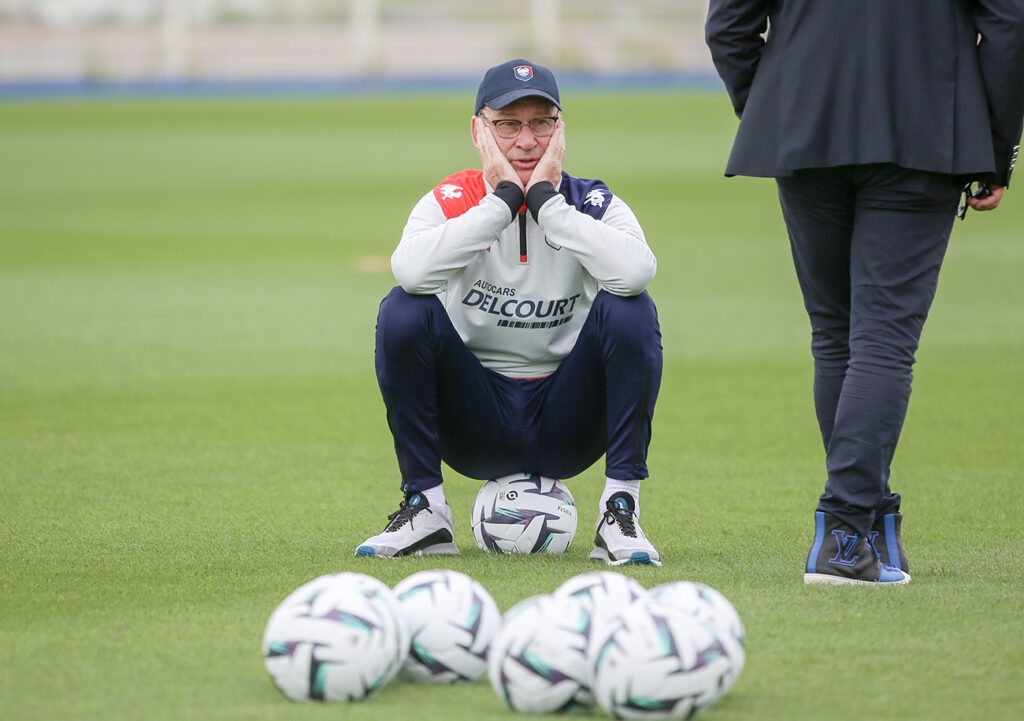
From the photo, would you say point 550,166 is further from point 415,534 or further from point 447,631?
point 447,631

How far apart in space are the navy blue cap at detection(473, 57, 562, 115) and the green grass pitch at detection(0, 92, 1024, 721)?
136cm

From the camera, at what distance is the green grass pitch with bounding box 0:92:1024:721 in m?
3.26

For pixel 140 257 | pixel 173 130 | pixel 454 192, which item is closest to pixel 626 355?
pixel 454 192

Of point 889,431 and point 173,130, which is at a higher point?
point 889,431

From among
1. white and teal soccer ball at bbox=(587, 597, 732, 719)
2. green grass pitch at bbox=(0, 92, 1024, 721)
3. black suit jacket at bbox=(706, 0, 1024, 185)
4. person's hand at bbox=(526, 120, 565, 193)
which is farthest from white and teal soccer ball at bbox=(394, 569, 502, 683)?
person's hand at bbox=(526, 120, 565, 193)

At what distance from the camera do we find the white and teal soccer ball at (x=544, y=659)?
9.61ft

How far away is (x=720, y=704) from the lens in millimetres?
3037

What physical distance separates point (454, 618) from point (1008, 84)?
2004 millimetres

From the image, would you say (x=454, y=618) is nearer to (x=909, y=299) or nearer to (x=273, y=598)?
(x=273, y=598)

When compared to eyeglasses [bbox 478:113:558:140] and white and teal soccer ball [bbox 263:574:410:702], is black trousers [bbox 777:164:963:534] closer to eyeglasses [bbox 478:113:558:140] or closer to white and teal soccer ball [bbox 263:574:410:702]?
eyeglasses [bbox 478:113:558:140]

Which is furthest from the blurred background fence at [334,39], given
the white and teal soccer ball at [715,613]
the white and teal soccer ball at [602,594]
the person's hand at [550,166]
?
the white and teal soccer ball at [715,613]

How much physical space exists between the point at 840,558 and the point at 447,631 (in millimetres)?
1284

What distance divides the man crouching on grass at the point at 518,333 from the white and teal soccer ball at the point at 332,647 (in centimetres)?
133

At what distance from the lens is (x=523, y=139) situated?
4.57 metres
